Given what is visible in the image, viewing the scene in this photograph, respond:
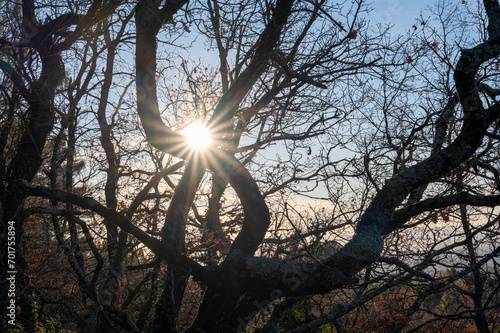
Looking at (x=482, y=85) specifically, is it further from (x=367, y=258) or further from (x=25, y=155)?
(x=25, y=155)

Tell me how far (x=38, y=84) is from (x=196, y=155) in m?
3.49

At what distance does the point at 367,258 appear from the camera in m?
2.88

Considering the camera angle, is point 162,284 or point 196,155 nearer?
point 162,284

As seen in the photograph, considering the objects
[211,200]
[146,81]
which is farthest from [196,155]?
[211,200]

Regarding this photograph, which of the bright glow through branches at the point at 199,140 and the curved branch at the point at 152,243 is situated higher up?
the bright glow through branches at the point at 199,140

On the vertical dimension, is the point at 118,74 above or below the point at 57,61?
above

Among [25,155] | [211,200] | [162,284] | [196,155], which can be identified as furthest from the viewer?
[211,200]

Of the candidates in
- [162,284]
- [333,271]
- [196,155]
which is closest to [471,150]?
[333,271]

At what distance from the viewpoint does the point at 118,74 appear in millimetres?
8914

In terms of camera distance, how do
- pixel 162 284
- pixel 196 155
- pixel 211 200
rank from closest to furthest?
pixel 162 284 → pixel 196 155 → pixel 211 200

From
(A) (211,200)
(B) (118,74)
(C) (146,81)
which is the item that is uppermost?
(B) (118,74)

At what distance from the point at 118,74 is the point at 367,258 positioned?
8.29m

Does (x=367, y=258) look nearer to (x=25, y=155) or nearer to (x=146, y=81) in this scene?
(x=146, y=81)

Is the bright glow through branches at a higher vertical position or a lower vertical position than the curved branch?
higher
